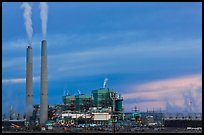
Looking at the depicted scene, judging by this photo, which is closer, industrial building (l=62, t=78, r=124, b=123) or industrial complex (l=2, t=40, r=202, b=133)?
industrial complex (l=2, t=40, r=202, b=133)

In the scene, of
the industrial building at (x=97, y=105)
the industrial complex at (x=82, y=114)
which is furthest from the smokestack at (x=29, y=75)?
the industrial building at (x=97, y=105)

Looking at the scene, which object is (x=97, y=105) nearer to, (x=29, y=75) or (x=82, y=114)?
(x=82, y=114)

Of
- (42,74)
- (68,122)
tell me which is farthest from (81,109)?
(42,74)

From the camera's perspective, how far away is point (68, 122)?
11256cm

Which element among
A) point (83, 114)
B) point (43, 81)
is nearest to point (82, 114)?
point (83, 114)

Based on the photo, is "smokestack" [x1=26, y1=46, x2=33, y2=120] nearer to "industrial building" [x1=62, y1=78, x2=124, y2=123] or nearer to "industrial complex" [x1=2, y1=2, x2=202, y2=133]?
"industrial complex" [x1=2, y1=2, x2=202, y2=133]

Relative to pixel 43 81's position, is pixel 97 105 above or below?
below

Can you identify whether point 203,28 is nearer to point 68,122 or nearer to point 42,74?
point 42,74

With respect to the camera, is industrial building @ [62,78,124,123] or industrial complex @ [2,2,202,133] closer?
industrial complex @ [2,2,202,133]

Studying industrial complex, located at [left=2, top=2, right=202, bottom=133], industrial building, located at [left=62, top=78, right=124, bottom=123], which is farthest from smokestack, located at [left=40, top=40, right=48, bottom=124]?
industrial building, located at [left=62, top=78, right=124, bottom=123]

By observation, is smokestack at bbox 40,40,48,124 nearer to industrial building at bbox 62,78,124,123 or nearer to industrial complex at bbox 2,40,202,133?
industrial complex at bbox 2,40,202,133

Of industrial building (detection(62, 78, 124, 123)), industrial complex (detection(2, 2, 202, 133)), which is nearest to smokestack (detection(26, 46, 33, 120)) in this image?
industrial complex (detection(2, 2, 202, 133))

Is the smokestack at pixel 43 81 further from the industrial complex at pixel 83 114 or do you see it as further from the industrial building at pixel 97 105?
the industrial building at pixel 97 105

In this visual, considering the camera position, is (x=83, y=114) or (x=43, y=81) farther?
(x=83, y=114)
